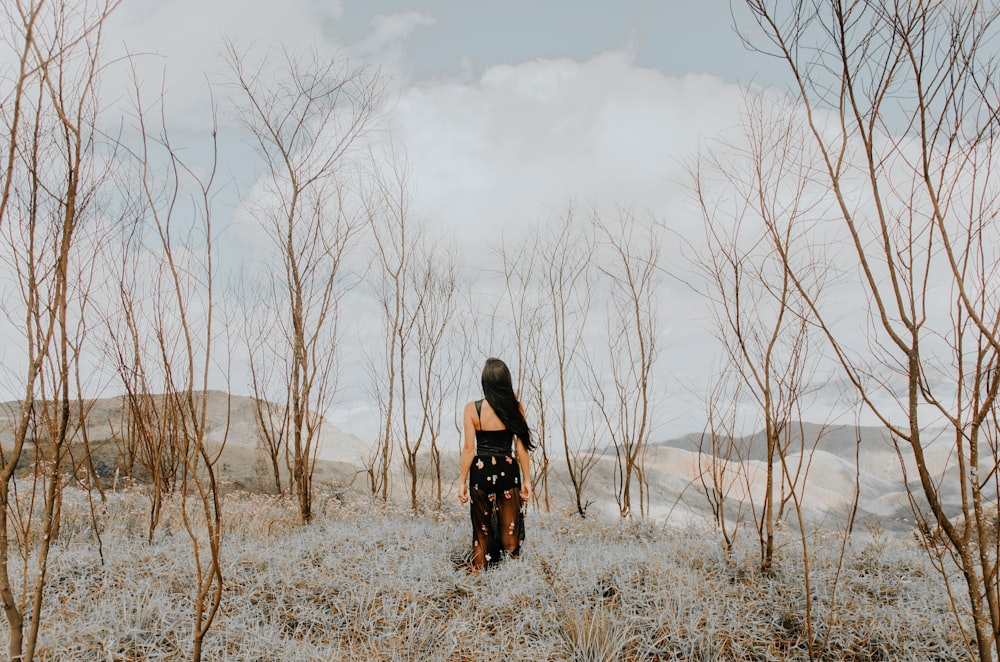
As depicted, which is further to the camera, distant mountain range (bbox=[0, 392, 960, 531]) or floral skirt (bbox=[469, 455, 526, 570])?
distant mountain range (bbox=[0, 392, 960, 531])

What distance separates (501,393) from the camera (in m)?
4.80

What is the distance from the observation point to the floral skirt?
489 centimetres

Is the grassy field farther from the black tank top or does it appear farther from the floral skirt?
the black tank top

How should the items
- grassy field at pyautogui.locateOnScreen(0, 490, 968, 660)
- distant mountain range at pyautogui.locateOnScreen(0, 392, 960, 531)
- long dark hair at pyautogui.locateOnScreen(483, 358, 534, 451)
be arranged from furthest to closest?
1. distant mountain range at pyautogui.locateOnScreen(0, 392, 960, 531)
2. long dark hair at pyautogui.locateOnScreen(483, 358, 534, 451)
3. grassy field at pyautogui.locateOnScreen(0, 490, 968, 660)

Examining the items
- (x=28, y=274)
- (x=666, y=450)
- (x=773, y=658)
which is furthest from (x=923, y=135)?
(x=666, y=450)

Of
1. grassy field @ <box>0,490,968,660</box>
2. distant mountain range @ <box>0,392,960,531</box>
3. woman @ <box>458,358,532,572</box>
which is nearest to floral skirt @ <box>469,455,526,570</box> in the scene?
woman @ <box>458,358,532,572</box>

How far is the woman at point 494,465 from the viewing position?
190 inches

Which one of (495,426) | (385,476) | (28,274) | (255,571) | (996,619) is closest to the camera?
(996,619)

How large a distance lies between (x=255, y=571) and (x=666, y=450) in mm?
9935

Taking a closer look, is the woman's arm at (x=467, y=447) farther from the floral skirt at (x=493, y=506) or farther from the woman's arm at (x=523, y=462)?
the woman's arm at (x=523, y=462)

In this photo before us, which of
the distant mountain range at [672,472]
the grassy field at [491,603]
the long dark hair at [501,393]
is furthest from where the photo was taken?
the distant mountain range at [672,472]

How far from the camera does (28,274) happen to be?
275 centimetres

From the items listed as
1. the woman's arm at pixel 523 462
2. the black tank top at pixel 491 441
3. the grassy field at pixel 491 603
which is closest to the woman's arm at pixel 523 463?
the woman's arm at pixel 523 462

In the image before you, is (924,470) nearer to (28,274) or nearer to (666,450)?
(28,274)
